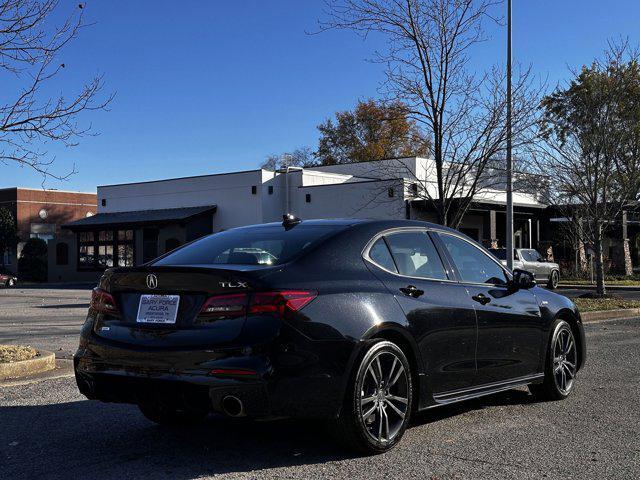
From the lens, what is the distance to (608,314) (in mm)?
16344

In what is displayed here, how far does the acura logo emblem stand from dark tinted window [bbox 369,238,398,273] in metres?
1.55

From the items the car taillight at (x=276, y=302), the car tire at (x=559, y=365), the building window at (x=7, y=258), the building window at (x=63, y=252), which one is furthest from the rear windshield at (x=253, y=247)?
the building window at (x=7, y=258)

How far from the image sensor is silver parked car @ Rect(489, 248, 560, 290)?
2941 cm

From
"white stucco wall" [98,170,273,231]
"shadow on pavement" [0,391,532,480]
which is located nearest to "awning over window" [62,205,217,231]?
"white stucco wall" [98,170,273,231]

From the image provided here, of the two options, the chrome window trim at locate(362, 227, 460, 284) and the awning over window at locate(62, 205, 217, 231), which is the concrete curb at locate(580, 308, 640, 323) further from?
the awning over window at locate(62, 205, 217, 231)

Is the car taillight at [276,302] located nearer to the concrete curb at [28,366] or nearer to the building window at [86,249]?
the concrete curb at [28,366]

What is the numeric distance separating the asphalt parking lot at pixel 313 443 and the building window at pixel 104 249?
130ft

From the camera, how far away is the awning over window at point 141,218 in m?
42.0

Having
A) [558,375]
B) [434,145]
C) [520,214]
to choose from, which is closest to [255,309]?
[558,375]

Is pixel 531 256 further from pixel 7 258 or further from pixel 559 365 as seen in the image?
pixel 7 258

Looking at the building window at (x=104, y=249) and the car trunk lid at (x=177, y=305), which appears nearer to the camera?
the car trunk lid at (x=177, y=305)

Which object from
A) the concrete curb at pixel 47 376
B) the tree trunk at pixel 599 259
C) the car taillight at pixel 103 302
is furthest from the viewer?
the tree trunk at pixel 599 259

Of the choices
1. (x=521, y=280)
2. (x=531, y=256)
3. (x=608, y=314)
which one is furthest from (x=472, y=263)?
(x=531, y=256)

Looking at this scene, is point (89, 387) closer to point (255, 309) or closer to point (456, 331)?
point (255, 309)
